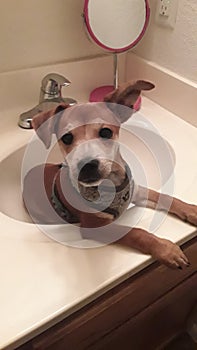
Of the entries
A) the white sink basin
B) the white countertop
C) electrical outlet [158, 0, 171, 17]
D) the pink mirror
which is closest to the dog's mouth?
the white countertop

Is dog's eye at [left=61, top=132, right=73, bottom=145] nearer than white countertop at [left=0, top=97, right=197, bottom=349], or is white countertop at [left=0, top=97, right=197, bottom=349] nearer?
white countertop at [left=0, top=97, right=197, bottom=349]

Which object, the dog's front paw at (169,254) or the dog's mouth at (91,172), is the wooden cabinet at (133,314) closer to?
the dog's front paw at (169,254)

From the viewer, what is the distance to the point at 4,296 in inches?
19.7

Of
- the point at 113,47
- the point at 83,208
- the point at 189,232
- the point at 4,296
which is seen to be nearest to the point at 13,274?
the point at 4,296

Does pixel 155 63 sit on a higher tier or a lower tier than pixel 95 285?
higher

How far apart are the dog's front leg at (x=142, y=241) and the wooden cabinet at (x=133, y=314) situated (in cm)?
5

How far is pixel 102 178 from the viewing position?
1.87ft

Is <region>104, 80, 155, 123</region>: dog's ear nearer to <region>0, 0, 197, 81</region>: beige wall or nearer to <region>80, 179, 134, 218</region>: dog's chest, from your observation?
<region>80, 179, 134, 218</region>: dog's chest

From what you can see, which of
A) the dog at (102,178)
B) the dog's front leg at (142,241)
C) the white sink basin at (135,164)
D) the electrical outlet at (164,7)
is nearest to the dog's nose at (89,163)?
the dog at (102,178)

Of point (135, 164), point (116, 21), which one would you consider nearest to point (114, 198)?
point (135, 164)

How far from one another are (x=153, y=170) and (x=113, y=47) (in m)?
0.30

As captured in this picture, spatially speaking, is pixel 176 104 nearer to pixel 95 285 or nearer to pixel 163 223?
pixel 163 223

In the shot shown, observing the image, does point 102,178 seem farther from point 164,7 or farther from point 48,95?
point 164,7

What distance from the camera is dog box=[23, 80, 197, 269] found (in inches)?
22.5
